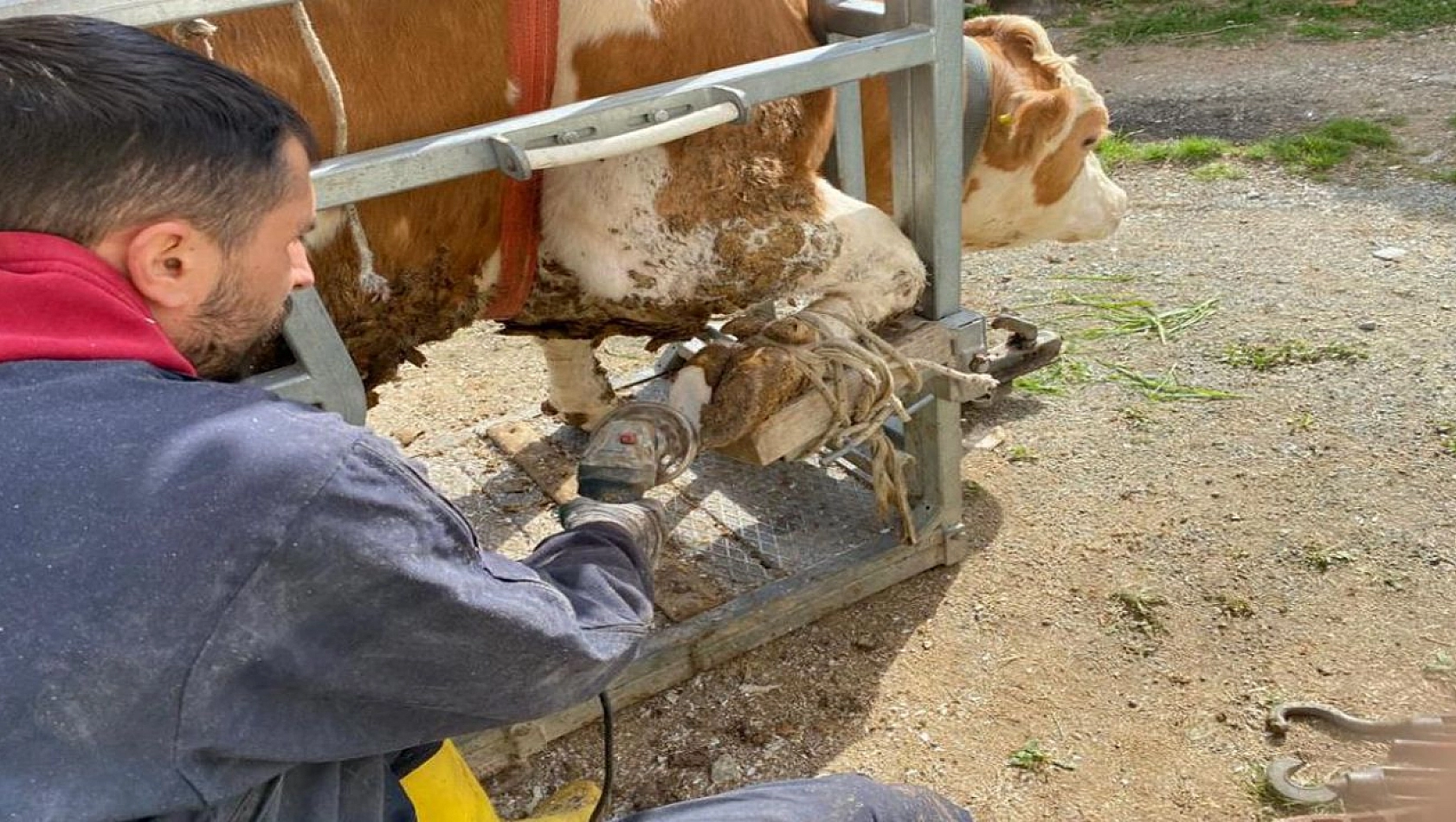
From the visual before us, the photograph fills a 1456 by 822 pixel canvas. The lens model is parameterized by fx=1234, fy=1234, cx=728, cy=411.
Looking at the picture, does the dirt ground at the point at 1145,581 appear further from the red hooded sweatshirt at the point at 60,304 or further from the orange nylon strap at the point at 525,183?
the red hooded sweatshirt at the point at 60,304

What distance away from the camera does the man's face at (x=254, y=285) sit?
124 centimetres

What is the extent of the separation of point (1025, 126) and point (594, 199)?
138 centimetres

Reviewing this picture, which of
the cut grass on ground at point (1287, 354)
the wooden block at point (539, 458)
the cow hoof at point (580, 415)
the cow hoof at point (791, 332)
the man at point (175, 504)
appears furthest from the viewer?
the cut grass on ground at point (1287, 354)

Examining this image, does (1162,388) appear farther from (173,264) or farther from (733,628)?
(173,264)

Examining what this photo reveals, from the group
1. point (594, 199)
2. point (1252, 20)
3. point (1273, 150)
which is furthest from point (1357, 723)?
point (1252, 20)

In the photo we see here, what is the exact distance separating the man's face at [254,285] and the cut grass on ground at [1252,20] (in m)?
8.22

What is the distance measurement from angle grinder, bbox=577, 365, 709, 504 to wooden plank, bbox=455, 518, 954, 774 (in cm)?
58

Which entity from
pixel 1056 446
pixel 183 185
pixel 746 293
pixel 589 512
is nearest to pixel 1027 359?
pixel 1056 446

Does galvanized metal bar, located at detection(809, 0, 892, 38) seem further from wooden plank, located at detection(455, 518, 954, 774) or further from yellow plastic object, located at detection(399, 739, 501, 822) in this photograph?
yellow plastic object, located at detection(399, 739, 501, 822)

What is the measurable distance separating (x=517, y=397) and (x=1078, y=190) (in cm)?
194

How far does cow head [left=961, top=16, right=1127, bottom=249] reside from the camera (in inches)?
125

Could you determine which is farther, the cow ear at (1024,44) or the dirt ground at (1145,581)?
the cow ear at (1024,44)

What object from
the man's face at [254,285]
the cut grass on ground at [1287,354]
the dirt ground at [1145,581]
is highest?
the man's face at [254,285]

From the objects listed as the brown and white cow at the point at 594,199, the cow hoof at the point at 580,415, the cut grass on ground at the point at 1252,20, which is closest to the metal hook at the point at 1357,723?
the brown and white cow at the point at 594,199
